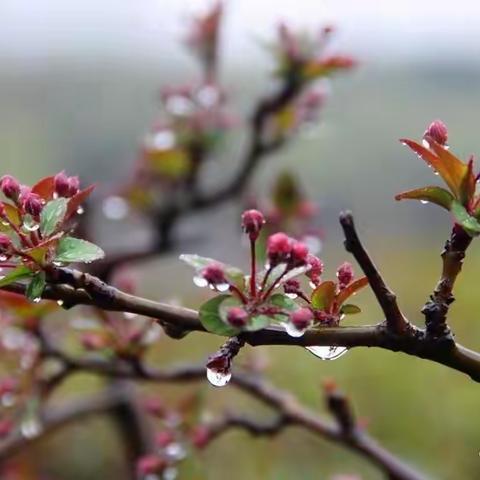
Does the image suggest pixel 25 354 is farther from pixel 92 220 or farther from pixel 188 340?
pixel 188 340

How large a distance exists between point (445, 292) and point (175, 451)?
1.77 ft

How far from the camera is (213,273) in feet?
1.69

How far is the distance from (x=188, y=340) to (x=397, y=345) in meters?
1.77

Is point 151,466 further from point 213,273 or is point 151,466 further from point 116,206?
point 116,206

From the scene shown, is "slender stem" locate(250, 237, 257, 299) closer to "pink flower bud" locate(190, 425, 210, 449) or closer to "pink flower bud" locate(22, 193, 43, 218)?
"pink flower bud" locate(22, 193, 43, 218)

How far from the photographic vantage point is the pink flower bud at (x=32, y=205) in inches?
22.3

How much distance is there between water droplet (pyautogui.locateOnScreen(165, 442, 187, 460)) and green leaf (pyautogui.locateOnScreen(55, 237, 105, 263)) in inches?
19.3

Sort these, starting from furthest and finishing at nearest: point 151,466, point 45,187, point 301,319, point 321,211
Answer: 1. point 321,211
2. point 151,466
3. point 45,187
4. point 301,319

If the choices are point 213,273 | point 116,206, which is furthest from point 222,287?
point 116,206

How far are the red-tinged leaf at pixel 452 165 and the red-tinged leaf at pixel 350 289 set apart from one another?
0.25ft

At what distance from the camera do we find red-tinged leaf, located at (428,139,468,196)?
1.77 ft

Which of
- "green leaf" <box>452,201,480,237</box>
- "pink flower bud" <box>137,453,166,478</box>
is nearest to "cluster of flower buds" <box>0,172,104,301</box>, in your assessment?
"green leaf" <box>452,201,480,237</box>

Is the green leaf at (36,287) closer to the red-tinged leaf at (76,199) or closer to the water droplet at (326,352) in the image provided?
the red-tinged leaf at (76,199)

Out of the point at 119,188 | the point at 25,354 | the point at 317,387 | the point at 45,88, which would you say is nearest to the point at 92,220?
the point at 119,188
